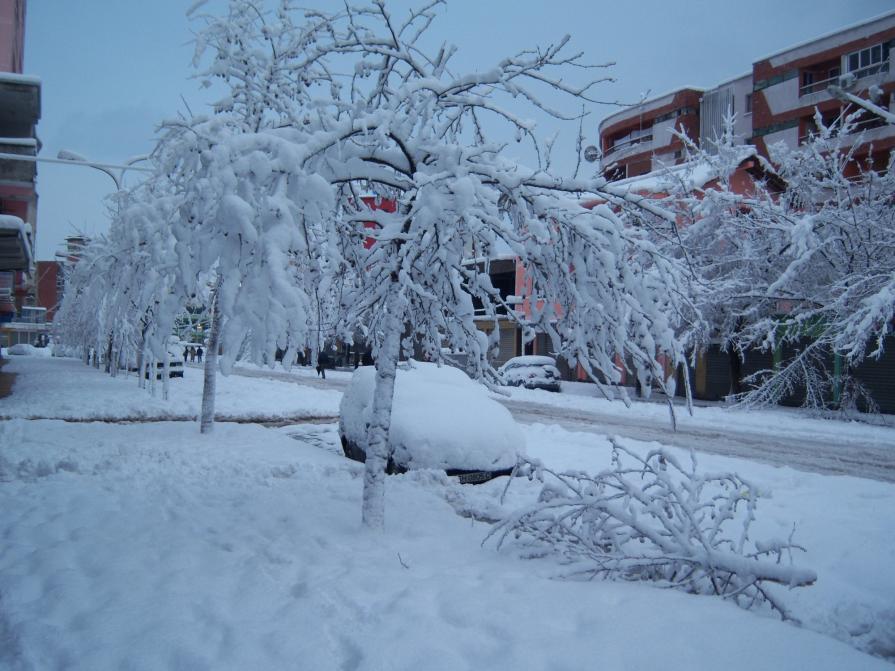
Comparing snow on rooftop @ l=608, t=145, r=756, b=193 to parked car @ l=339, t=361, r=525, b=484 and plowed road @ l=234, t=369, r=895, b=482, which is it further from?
parked car @ l=339, t=361, r=525, b=484

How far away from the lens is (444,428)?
275 inches

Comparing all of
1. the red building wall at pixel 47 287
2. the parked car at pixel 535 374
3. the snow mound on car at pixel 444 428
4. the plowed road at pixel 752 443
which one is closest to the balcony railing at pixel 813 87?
the parked car at pixel 535 374

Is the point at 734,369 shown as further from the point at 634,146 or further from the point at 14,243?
the point at 14,243

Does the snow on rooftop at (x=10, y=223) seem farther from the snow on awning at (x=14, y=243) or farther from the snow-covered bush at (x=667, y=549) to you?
the snow-covered bush at (x=667, y=549)

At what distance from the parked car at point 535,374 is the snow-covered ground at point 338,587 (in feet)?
54.0

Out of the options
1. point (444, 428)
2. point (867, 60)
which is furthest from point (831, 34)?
point (444, 428)

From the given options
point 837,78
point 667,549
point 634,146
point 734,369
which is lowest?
point 667,549

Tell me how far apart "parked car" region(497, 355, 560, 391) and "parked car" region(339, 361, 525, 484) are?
1580 centimetres

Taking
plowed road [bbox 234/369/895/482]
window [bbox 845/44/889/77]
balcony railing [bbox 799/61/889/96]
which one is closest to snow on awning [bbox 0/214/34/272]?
plowed road [bbox 234/369/895/482]

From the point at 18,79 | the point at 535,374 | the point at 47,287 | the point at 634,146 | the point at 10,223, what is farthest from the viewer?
the point at 47,287

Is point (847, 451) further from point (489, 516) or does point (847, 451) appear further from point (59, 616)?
point (59, 616)

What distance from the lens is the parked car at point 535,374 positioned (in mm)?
23469

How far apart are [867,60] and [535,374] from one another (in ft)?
60.4

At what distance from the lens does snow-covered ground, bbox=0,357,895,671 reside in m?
2.64
